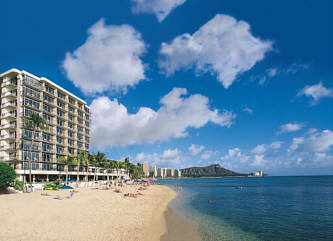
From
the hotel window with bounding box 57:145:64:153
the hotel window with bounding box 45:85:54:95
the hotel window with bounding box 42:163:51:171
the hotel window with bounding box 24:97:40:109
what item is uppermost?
the hotel window with bounding box 45:85:54:95

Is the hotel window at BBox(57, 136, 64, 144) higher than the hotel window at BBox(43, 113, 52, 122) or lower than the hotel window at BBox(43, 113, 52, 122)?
lower

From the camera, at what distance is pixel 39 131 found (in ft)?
208

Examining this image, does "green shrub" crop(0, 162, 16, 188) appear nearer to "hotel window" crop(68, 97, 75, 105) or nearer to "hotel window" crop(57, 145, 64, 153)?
"hotel window" crop(57, 145, 64, 153)

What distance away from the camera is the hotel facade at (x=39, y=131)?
5759 centimetres

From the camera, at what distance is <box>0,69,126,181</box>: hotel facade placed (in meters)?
57.6

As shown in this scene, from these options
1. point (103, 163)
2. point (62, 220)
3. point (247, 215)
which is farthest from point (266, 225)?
point (103, 163)

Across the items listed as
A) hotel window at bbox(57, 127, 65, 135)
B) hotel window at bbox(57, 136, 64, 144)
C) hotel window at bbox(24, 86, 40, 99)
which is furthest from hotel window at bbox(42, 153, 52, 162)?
hotel window at bbox(24, 86, 40, 99)

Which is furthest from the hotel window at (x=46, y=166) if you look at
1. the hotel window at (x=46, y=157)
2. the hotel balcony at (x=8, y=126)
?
the hotel balcony at (x=8, y=126)

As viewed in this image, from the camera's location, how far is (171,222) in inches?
983

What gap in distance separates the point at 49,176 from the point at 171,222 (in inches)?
2207

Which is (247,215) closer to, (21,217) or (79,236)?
(79,236)

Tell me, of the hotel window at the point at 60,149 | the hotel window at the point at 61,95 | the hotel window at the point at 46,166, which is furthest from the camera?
the hotel window at the point at 61,95

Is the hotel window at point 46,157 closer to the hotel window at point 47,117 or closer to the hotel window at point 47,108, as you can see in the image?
the hotel window at point 47,117

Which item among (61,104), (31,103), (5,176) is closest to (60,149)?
(61,104)
